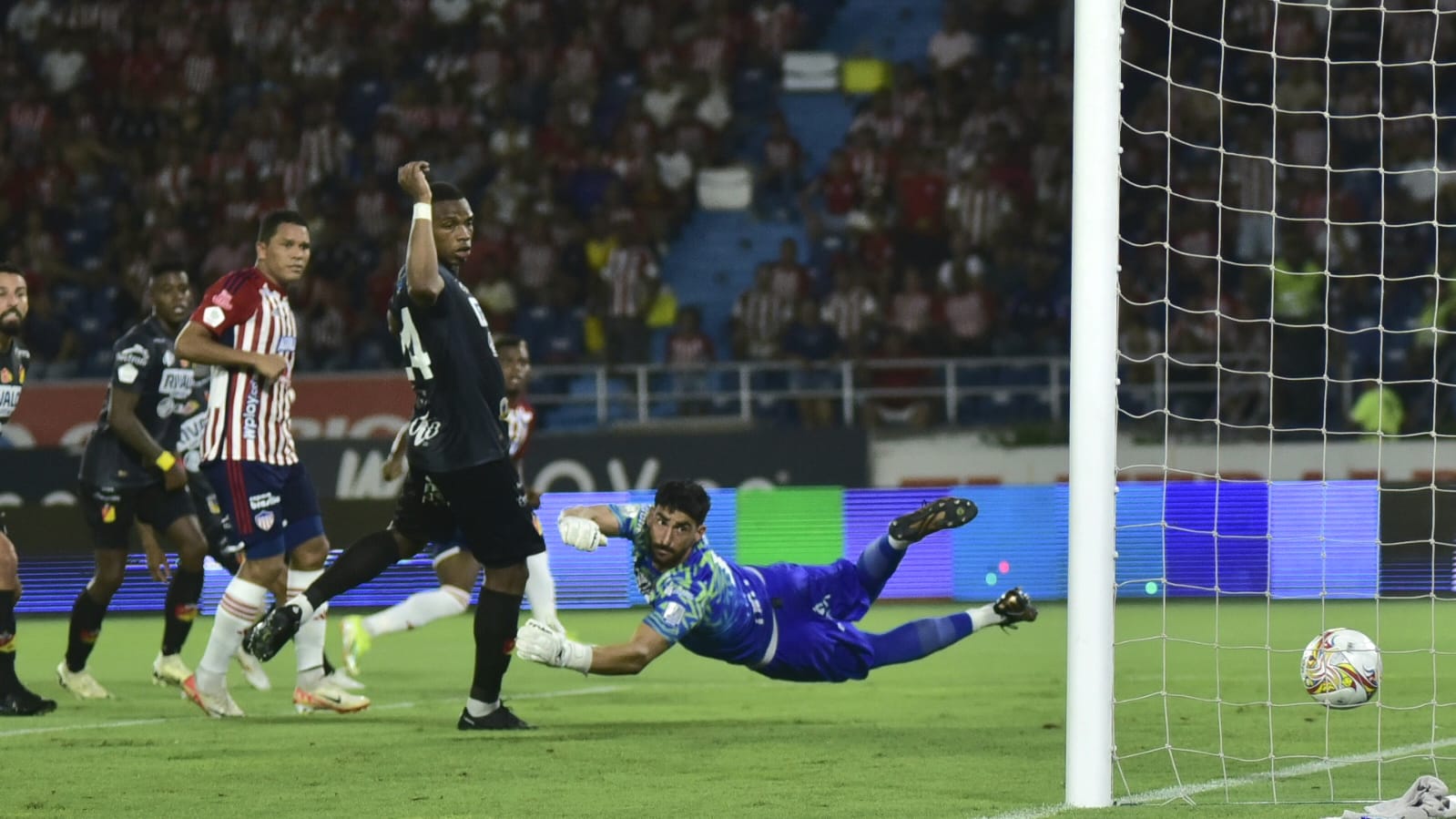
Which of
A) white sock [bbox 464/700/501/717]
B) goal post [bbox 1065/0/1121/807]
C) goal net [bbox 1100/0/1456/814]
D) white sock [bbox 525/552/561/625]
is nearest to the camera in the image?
goal post [bbox 1065/0/1121/807]

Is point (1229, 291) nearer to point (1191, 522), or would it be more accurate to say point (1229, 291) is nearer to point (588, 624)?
point (1191, 522)

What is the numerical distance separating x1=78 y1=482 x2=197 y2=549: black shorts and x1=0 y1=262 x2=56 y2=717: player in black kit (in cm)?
108

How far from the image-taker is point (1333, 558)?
13211 mm

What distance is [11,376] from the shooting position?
807 centimetres

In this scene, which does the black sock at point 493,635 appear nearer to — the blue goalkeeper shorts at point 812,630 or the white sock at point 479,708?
the white sock at point 479,708

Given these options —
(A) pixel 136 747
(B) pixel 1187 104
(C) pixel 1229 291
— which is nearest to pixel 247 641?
(A) pixel 136 747

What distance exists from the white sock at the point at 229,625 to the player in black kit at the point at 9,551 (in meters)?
0.85

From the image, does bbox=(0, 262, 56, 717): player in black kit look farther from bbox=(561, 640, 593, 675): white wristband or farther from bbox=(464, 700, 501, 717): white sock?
bbox=(561, 640, 593, 675): white wristband

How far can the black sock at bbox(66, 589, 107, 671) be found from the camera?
8844 millimetres

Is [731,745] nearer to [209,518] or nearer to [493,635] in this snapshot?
[493,635]

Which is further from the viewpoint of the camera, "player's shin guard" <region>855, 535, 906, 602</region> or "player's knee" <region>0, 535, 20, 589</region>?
"player's knee" <region>0, 535, 20, 589</region>

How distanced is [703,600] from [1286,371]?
984cm

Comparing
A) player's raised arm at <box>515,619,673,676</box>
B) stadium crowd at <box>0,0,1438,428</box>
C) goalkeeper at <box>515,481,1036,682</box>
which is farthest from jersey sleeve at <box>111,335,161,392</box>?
stadium crowd at <box>0,0,1438,428</box>

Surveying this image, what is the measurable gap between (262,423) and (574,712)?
5.68 ft
